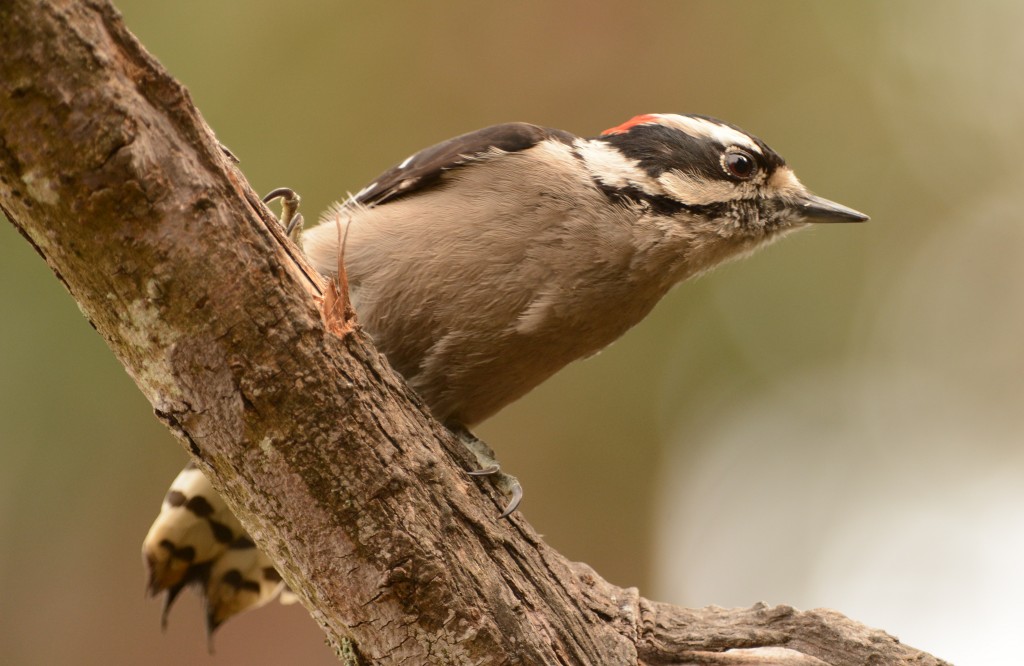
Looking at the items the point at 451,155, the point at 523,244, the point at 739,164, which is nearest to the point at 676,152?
the point at 739,164

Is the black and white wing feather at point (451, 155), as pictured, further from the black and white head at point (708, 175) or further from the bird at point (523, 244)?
the black and white head at point (708, 175)

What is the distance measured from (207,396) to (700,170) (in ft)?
9.13

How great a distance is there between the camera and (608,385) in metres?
9.05

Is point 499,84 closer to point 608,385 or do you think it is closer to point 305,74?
point 305,74

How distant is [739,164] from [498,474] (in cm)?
206

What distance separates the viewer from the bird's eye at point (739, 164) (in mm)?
4836

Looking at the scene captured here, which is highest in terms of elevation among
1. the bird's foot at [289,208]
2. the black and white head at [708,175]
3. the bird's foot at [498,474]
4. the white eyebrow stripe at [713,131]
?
the white eyebrow stripe at [713,131]

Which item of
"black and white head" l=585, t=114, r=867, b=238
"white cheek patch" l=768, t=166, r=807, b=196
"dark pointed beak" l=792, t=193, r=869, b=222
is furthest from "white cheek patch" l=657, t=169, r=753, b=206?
"dark pointed beak" l=792, t=193, r=869, b=222

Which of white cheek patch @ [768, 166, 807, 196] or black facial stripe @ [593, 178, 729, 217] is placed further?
white cheek patch @ [768, 166, 807, 196]

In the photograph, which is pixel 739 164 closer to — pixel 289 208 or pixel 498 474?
pixel 498 474

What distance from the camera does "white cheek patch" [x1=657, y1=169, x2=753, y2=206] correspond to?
468cm

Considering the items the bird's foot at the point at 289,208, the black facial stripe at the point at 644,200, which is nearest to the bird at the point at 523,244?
the black facial stripe at the point at 644,200

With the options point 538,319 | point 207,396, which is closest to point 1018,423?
point 538,319

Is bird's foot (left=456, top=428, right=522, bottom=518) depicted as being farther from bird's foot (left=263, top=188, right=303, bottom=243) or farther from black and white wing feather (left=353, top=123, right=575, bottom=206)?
black and white wing feather (left=353, top=123, right=575, bottom=206)
